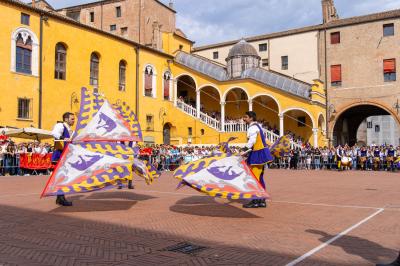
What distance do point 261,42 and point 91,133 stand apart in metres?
36.3

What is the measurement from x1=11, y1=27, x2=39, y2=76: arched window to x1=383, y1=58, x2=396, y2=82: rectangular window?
93.7ft

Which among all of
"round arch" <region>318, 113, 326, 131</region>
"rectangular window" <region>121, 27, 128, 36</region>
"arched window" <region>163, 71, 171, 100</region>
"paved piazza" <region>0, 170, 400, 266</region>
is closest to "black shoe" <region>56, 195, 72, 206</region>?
"paved piazza" <region>0, 170, 400, 266</region>

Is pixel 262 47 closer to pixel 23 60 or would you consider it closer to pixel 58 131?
pixel 23 60

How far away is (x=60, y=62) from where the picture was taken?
29469 mm

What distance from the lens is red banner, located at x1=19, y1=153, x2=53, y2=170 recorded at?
69.7ft

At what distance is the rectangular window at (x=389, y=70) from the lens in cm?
3625

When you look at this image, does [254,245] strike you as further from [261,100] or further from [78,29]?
[261,100]

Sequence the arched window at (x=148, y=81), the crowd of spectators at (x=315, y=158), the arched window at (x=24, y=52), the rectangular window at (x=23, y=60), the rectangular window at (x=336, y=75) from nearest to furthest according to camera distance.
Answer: the arched window at (x=24, y=52) → the rectangular window at (x=23, y=60) → the crowd of spectators at (x=315, y=158) → the arched window at (x=148, y=81) → the rectangular window at (x=336, y=75)

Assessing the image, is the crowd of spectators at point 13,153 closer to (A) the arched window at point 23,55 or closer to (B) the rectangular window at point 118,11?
(A) the arched window at point 23,55

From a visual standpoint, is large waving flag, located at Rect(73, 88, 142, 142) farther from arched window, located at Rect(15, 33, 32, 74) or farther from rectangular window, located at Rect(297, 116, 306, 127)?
rectangular window, located at Rect(297, 116, 306, 127)

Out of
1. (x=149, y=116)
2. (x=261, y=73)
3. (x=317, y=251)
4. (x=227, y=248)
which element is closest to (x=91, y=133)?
(x=227, y=248)

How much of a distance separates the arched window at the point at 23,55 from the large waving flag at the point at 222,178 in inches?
870

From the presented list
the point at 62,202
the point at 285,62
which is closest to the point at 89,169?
the point at 62,202

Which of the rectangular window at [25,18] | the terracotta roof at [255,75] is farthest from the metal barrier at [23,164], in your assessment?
the terracotta roof at [255,75]
